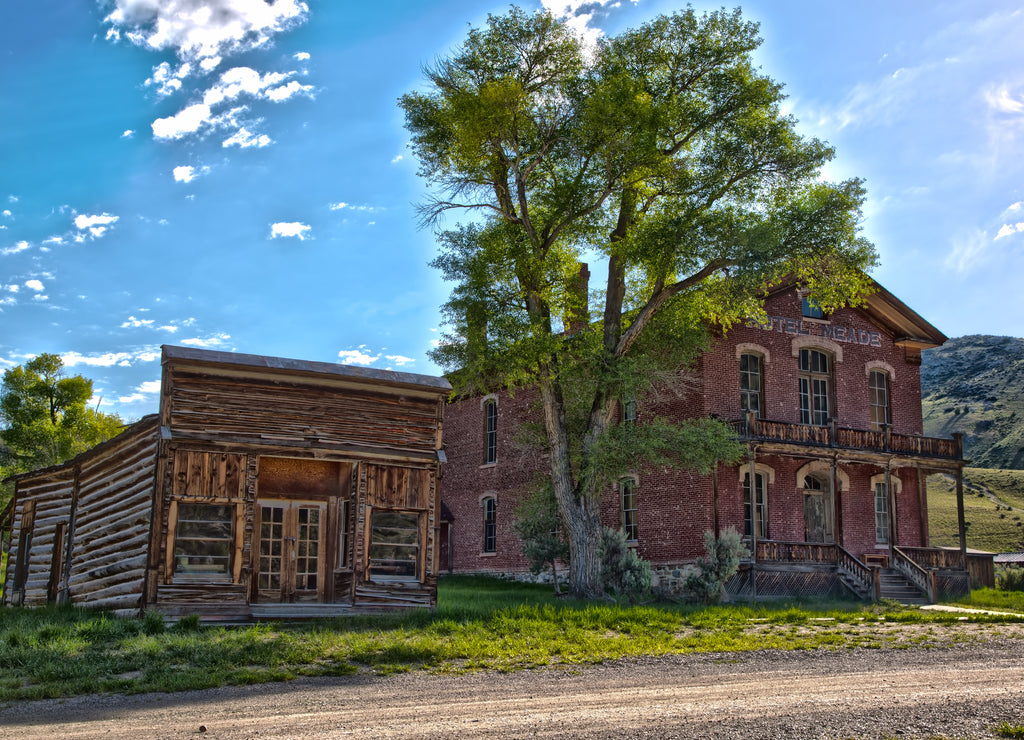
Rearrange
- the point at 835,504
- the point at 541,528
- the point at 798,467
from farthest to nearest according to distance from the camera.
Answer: the point at 798,467 < the point at 835,504 < the point at 541,528

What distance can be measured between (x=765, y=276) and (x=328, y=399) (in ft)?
37.0

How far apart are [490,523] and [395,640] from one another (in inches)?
779

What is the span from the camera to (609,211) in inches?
1013

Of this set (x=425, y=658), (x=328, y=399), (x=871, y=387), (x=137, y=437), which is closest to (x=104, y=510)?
(x=137, y=437)

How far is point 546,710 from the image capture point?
8766mm

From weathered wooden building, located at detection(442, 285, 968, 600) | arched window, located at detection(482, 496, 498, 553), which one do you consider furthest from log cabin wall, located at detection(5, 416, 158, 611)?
arched window, located at detection(482, 496, 498, 553)

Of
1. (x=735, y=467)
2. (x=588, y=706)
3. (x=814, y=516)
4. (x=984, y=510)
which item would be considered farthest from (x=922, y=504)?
(x=984, y=510)

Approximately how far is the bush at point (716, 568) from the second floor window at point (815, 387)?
250 inches

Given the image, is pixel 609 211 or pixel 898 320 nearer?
pixel 609 211

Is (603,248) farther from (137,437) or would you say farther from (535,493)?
(137,437)

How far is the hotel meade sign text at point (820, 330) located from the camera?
90.7ft

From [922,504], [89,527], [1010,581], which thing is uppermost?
[922,504]

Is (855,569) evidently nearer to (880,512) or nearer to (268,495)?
(880,512)

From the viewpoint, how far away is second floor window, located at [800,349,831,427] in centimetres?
2812
